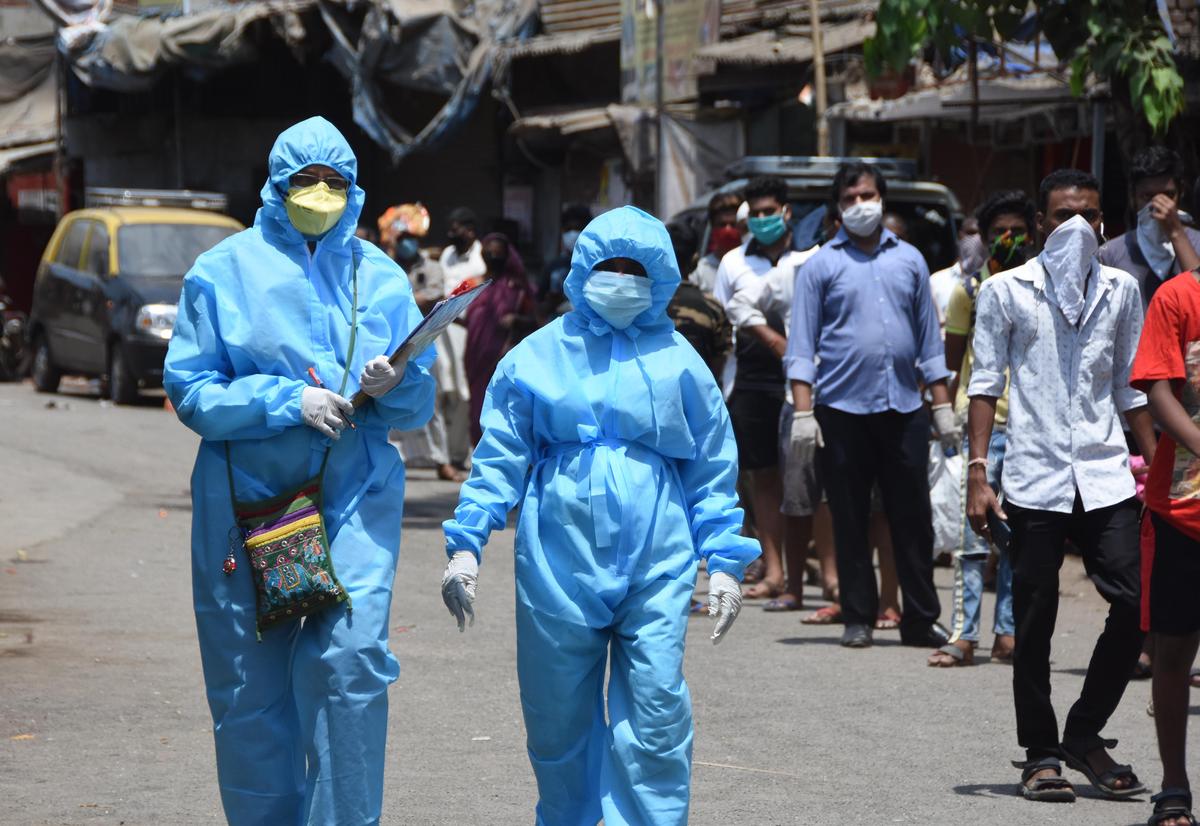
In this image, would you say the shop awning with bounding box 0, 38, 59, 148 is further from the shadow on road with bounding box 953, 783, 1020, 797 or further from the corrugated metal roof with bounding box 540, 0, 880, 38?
the shadow on road with bounding box 953, 783, 1020, 797

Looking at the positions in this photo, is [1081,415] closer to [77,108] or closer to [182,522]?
[182,522]

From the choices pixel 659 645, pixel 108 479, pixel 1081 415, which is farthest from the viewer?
pixel 108 479

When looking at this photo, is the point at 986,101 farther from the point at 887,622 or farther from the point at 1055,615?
the point at 1055,615

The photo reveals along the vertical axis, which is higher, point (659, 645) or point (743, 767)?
point (659, 645)

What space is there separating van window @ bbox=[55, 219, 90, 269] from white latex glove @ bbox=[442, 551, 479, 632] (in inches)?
735

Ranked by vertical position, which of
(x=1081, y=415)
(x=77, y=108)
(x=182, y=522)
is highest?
(x=77, y=108)

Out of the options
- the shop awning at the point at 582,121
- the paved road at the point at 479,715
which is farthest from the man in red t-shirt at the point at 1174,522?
the shop awning at the point at 582,121

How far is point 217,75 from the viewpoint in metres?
29.8

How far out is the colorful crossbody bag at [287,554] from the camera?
16.1 feet

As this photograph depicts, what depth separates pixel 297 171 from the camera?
5.18m

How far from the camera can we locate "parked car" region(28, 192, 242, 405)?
68.0ft

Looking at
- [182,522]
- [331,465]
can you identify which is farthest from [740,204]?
[331,465]

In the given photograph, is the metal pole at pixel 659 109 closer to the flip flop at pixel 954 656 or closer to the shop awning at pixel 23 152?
the flip flop at pixel 954 656

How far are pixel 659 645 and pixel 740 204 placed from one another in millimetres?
6853
